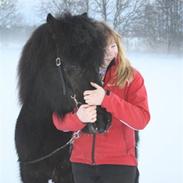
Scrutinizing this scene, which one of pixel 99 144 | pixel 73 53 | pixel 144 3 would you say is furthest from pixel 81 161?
pixel 144 3

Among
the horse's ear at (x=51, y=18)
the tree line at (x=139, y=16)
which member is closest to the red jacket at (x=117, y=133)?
the horse's ear at (x=51, y=18)

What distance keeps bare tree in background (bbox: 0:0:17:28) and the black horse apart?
7.38ft

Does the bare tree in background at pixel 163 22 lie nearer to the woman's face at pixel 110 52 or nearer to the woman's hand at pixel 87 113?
the woman's face at pixel 110 52

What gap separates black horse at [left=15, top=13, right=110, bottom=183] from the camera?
1.48 m

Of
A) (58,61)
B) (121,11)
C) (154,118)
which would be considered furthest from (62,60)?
(154,118)

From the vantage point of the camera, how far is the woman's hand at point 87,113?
1.38 meters

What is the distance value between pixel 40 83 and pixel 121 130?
439mm

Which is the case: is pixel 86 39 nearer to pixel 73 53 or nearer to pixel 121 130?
pixel 73 53

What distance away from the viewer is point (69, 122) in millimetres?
1570

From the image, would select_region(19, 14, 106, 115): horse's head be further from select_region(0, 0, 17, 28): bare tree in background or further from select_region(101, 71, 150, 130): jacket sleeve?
select_region(0, 0, 17, 28): bare tree in background

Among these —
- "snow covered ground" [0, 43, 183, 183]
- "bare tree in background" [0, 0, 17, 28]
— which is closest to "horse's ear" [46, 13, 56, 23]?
"snow covered ground" [0, 43, 183, 183]

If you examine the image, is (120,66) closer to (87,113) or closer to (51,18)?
(87,113)

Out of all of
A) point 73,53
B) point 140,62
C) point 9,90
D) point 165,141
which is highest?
point 73,53

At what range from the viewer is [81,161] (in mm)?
1604
